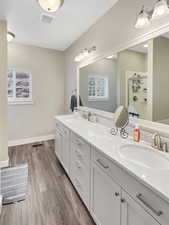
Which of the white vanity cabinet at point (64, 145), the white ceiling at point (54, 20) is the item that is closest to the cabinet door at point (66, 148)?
the white vanity cabinet at point (64, 145)

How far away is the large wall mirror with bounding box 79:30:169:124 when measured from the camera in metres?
1.32

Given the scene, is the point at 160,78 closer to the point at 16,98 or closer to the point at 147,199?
the point at 147,199

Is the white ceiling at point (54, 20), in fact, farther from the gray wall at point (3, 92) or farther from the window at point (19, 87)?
the window at point (19, 87)

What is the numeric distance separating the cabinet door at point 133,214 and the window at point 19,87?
3.37 metres

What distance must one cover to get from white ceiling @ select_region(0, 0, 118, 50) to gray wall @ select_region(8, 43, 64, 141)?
0.41 meters

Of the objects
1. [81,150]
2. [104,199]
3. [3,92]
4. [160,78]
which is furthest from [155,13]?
[3,92]

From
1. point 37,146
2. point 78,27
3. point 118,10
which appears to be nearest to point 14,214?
point 37,146

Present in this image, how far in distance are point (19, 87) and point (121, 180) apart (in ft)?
11.5

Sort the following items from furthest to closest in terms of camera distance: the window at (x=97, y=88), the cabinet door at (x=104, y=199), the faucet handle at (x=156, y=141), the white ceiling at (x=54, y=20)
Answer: the window at (x=97, y=88) → the white ceiling at (x=54, y=20) → the faucet handle at (x=156, y=141) → the cabinet door at (x=104, y=199)

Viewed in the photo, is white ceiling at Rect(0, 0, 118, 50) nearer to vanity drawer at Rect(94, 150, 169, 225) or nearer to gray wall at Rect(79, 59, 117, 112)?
gray wall at Rect(79, 59, 117, 112)

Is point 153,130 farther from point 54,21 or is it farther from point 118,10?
point 54,21

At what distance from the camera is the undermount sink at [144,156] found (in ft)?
3.57

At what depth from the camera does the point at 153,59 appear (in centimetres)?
140

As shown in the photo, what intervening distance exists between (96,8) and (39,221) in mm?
2763
